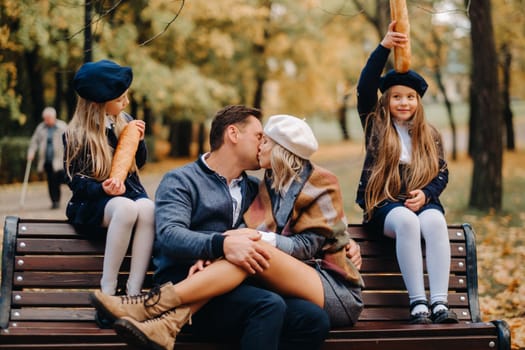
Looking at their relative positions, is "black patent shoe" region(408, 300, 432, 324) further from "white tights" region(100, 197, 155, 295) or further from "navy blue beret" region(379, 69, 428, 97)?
"white tights" region(100, 197, 155, 295)

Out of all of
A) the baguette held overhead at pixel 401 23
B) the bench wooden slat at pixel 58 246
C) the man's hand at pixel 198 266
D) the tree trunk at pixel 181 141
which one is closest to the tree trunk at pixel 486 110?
the baguette held overhead at pixel 401 23

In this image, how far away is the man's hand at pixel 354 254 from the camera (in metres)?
4.44

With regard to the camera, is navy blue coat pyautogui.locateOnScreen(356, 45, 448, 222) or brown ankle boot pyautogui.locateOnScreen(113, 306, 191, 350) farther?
navy blue coat pyautogui.locateOnScreen(356, 45, 448, 222)

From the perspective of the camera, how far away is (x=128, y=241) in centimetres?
422

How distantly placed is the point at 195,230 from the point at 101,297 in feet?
2.33

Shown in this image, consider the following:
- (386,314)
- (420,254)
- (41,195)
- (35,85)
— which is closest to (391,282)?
(386,314)

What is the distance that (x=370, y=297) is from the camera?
455cm

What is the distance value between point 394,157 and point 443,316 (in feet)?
3.33

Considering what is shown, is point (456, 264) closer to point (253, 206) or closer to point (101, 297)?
point (253, 206)

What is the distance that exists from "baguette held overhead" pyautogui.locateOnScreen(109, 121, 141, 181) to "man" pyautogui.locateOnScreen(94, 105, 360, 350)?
30 cm

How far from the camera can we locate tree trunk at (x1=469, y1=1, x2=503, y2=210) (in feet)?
41.9

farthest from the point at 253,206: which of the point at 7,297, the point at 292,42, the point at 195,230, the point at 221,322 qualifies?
the point at 292,42

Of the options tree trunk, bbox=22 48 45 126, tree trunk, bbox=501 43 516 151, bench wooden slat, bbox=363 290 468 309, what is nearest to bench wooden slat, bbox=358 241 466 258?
bench wooden slat, bbox=363 290 468 309

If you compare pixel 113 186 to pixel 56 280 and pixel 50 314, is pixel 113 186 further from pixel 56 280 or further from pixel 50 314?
pixel 50 314
